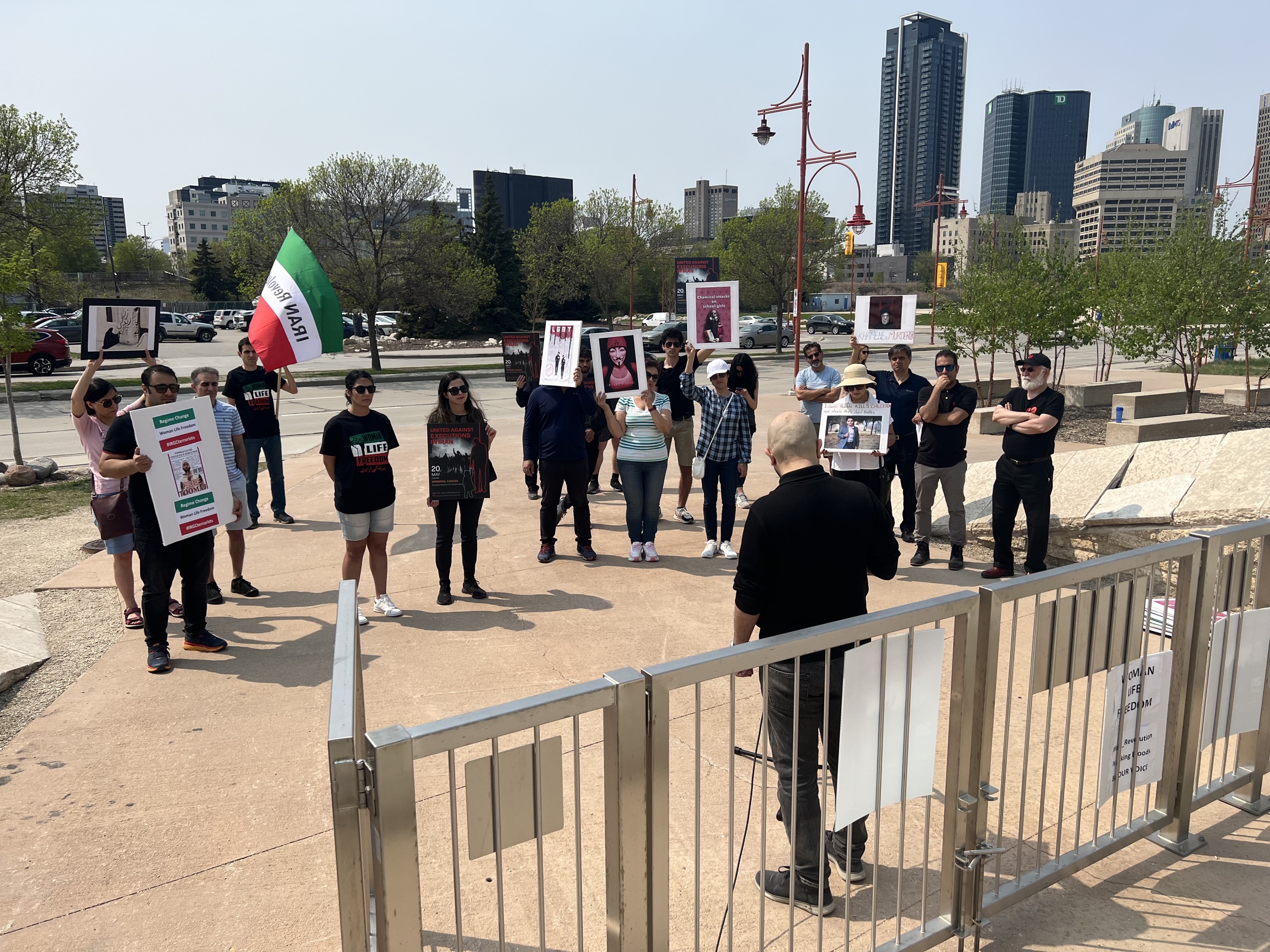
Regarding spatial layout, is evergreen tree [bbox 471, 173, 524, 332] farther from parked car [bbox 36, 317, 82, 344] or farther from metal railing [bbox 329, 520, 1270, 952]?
→ metal railing [bbox 329, 520, 1270, 952]

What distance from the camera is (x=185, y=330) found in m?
49.2

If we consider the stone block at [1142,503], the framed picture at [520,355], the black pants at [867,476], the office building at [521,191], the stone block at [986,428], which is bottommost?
the stone block at [986,428]

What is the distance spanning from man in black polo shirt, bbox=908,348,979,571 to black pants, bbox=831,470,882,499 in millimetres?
409

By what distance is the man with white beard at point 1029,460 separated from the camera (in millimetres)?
7098

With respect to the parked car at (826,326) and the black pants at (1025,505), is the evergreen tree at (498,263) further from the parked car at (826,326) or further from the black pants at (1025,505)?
the black pants at (1025,505)

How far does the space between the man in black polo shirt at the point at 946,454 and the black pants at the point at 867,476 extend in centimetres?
41

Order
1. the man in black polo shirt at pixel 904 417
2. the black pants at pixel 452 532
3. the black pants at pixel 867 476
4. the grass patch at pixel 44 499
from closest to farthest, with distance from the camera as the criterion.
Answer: the black pants at pixel 452 532 < the black pants at pixel 867 476 < the man in black polo shirt at pixel 904 417 < the grass patch at pixel 44 499

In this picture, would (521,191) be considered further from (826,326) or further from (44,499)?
(44,499)

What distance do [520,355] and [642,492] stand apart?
471 centimetres

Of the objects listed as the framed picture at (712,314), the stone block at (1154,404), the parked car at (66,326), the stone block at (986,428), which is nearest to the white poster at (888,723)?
the framed picture at (712,314)

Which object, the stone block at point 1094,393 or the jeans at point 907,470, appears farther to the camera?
the stone block at point 1094,393

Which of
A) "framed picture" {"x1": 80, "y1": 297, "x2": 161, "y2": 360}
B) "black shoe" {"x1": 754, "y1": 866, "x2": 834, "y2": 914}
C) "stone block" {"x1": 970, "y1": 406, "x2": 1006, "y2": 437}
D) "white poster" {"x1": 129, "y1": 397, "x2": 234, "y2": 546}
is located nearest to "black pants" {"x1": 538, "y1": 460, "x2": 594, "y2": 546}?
"white poster" {"x1": 129, "y1": 397, "x2": 234, "y2": 546}

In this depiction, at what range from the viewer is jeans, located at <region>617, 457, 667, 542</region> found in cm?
811

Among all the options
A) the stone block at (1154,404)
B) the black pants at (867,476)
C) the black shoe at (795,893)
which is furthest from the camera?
the stone block at (1154,404)
